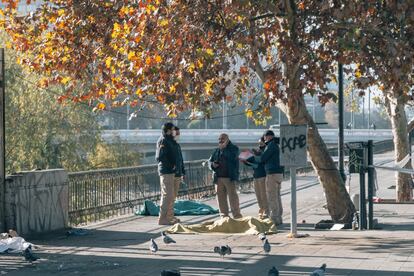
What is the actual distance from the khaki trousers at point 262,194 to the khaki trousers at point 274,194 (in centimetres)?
49

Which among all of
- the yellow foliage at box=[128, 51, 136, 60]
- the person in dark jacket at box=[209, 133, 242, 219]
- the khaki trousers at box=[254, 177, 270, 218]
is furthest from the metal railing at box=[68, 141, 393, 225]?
the yellow foliage at box=[128, 51, 136, 60]

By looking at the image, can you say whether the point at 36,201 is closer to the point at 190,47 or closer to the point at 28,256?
the point at 190,47

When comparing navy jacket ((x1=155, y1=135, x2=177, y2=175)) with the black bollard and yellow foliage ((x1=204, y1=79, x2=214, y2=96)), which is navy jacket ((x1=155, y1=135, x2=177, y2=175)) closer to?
yellow foliage ((x1=204, y1=79, x2=214, y2=96))

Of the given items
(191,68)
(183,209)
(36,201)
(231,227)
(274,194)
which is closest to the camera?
(191,68)

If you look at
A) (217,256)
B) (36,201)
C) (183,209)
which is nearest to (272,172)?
(183,209)

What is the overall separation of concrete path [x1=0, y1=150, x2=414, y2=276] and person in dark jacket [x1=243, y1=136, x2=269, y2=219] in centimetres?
56

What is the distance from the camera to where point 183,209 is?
23125 millimetres

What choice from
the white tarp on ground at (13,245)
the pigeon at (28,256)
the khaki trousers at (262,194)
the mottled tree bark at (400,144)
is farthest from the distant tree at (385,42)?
the mottled tree bark at (400,144)

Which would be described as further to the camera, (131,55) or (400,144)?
(400,144)

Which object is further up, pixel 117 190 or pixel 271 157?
pixel 271 157

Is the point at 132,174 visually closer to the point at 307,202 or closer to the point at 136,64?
the point at 307,202

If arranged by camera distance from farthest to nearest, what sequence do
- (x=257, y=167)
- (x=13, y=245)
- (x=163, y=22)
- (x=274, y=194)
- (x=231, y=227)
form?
(x=257, y=167) < (x=274, y=194) < (x=231, y=227) < (x=163, y=22) < (x=13, y=245)

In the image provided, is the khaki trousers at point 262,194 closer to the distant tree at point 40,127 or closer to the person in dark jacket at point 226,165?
the person in dark jacket at point 226,165

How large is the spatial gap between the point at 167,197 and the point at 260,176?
1936 mm
